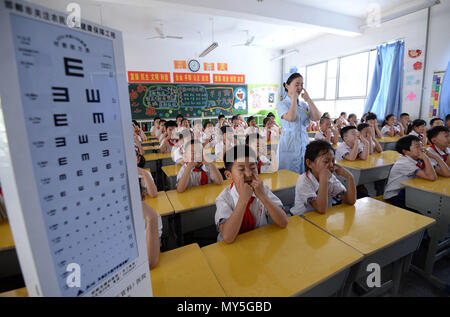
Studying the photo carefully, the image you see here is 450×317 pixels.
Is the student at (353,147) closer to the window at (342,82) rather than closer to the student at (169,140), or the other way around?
the student at (169,140)

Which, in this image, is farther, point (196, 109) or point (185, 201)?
point (196, 109)

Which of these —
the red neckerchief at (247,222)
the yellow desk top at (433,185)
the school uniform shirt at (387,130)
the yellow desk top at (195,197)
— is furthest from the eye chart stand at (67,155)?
the school uniform shirt at (387,130)

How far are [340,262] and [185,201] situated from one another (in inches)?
44.7

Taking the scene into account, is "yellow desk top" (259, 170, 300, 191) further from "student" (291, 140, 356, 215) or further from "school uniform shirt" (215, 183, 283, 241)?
"school uniform shirt" (215, 183, 283, 241)

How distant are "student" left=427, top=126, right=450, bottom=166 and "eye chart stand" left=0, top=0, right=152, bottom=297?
116 inches

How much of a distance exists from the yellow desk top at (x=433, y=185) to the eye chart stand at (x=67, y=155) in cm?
218

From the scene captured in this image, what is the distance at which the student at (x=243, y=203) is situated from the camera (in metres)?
1.10

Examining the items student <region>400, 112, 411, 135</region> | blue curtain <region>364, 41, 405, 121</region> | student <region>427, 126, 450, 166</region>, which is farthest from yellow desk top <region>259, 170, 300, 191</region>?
blue curtain <region>364, 41, 405, 121</region>

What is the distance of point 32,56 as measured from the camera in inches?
11.3

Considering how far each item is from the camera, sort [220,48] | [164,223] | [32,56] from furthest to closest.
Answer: [220,48]
[164,223]
[32,56]

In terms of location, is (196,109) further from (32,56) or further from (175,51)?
(32,56)

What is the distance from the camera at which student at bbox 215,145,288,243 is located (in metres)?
1.10
